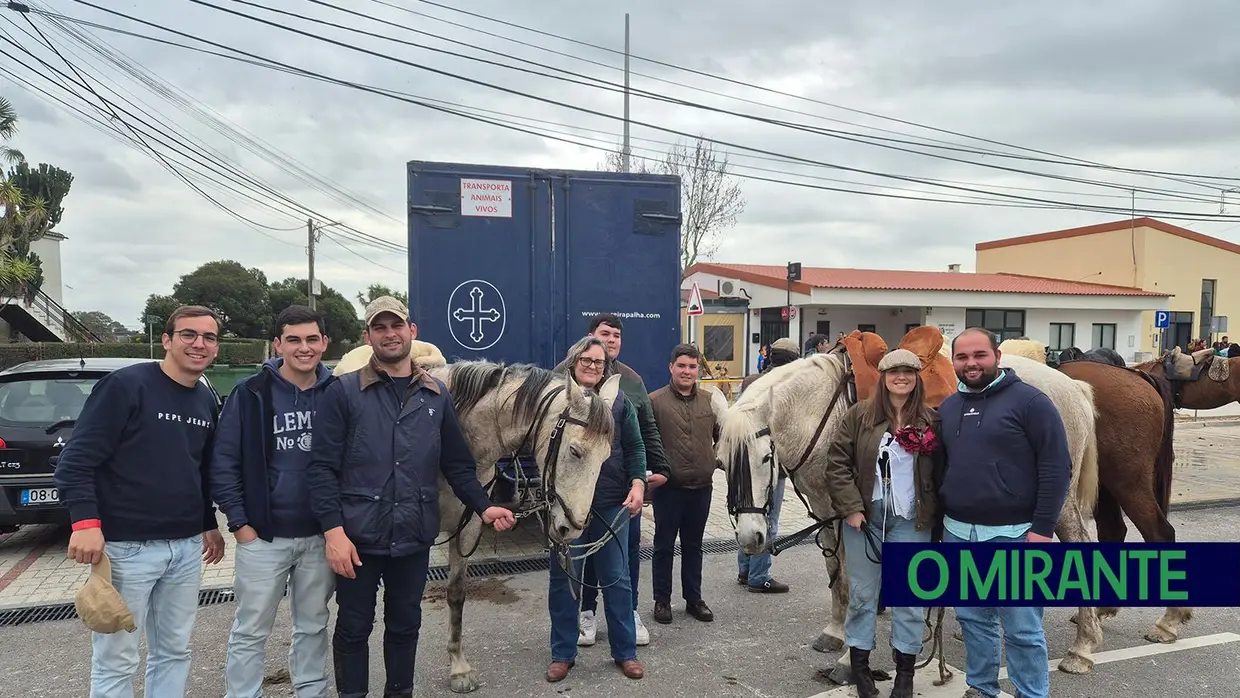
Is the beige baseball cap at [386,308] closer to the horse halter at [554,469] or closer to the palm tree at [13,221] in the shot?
the horse halter at [554,469]

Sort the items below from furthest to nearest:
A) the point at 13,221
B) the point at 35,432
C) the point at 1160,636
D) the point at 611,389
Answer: the point at 13,221, the point at 35,432, the point at 1160,636, the point at 611,389

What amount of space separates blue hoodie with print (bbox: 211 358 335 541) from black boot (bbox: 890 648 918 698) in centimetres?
274

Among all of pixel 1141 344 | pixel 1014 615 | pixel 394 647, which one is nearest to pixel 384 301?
pixel 394 647

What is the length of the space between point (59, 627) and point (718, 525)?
509cm

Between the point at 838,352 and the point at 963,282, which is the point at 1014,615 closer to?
the point at 838,352

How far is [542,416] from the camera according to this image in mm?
3229

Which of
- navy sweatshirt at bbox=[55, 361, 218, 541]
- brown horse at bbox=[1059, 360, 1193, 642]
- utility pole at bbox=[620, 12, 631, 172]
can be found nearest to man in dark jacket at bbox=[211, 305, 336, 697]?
navy sweatshirt at bbox=[55, 361, 218, 541]

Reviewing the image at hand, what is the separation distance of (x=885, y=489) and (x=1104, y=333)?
27814 mm

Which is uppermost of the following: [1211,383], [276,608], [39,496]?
[1211,383]

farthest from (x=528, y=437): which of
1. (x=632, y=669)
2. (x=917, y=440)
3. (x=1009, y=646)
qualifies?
(x=1009, y=646)

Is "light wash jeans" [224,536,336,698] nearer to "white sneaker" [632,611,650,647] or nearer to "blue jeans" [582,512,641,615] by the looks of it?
"blue jeans" [582,512,641,615]

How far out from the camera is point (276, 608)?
272 centimetres

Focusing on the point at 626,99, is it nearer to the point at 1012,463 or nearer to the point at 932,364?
the point at 932,364

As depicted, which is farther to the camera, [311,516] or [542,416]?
[542,416]
